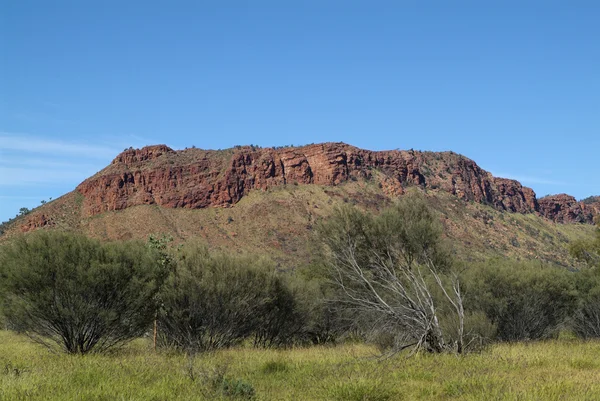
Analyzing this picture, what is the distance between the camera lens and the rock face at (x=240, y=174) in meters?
107

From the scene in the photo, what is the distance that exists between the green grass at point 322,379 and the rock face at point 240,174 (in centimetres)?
9668

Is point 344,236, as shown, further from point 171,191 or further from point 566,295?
point 171,191

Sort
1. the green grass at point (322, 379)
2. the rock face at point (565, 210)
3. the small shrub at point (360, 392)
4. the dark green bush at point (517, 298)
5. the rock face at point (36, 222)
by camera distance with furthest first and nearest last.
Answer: the rock face at point (565, 210)
the rock face at point (36, 222)
the dark green bush at point (517, 298)
the small shrub at point (360, 392)
the green grass at point (322, 379)

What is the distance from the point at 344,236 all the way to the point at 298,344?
519 centimetres

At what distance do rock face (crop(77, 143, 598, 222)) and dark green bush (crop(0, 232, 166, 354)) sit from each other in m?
92.7

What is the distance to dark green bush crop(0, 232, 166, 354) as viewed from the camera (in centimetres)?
1323

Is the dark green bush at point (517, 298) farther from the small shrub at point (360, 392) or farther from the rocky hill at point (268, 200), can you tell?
the rocky hill at point (268, 200)

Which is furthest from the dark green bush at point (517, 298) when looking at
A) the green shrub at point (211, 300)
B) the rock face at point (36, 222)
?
the rock face at point (36, 222)

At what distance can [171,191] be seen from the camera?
107m

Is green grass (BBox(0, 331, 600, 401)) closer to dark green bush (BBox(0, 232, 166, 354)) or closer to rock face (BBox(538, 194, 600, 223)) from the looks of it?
dark green bush (BBox(0, 232, 166, 354))

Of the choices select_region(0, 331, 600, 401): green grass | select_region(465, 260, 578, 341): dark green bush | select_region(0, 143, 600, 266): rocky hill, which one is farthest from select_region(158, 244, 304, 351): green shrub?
select_region(0, 143, 600, 266): rocky hill

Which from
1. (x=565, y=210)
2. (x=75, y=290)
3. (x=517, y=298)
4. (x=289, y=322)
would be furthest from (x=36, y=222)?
(x=565, y=210)

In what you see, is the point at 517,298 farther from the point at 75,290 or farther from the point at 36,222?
the point at 36,222

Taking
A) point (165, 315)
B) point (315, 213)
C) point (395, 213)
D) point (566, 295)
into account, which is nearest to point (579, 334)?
point (566, 295)
